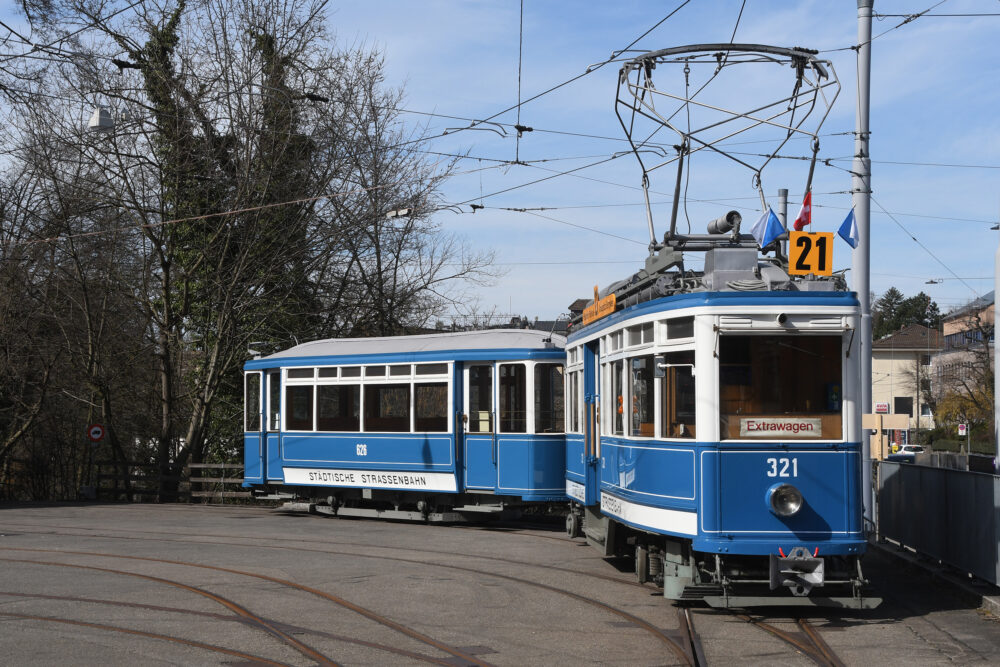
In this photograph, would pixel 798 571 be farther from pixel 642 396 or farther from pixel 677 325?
pixel 677 325

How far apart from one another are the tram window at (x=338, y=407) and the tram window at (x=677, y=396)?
9807mm

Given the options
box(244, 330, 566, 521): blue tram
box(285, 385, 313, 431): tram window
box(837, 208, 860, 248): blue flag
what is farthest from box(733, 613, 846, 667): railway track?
box(285, 385, 313, 431): tram window

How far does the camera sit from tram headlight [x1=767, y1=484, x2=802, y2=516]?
30.5 ft

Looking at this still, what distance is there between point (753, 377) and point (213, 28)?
19140 mm

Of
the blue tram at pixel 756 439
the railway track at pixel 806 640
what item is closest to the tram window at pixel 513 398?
the blue tram at pixel 756 439

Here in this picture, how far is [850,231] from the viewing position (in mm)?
14555

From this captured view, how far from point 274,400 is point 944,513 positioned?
495 inches

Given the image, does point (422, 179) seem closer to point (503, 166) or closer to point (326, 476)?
point (503, 166)

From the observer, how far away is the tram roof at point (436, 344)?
672 inches

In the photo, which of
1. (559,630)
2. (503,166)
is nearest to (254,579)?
(559,630)

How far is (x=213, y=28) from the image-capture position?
25172 millimetres

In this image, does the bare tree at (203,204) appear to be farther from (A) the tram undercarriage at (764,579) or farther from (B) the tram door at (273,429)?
(A) the tram undercarriage at (764,579)

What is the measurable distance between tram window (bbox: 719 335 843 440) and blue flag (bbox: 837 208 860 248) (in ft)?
17.3

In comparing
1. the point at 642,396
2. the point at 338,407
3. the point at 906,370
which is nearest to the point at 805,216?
the point at 642,396
